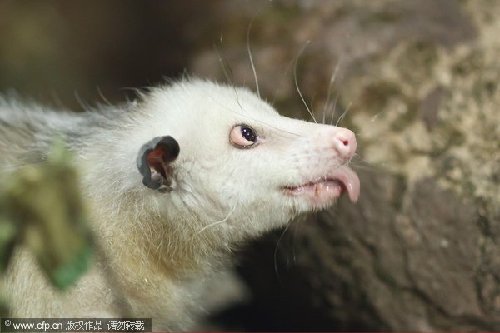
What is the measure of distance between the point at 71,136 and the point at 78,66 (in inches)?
144

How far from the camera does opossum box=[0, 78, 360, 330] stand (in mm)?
3123

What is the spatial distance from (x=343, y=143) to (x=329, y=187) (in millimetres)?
198

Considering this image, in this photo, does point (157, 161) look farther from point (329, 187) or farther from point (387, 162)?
point (387, 162)

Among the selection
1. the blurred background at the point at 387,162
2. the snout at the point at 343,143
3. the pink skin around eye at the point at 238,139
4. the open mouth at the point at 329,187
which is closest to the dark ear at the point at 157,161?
the pink skin around eye at the point at 238,139

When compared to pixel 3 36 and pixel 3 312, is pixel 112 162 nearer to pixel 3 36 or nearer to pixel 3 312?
pixel 3 312

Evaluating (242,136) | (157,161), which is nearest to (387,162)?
(242,136)

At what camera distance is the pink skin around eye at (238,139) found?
321 centimetres

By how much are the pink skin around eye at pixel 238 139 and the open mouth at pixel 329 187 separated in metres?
0.25

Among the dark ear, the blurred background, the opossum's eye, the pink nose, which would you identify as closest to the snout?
the pink nose

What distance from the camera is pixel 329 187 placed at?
10.5ft

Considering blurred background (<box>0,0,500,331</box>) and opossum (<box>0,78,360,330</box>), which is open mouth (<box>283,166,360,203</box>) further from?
blurred background (<box>0,0,500,331</box>)

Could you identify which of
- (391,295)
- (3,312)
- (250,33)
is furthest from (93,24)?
(3,312)

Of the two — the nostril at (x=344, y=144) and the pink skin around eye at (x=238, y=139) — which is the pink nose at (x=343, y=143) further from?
the pink skin around eye at (x=238, y=139)

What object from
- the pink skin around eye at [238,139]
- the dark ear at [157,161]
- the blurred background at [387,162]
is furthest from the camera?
the blurred background at [387,162]
